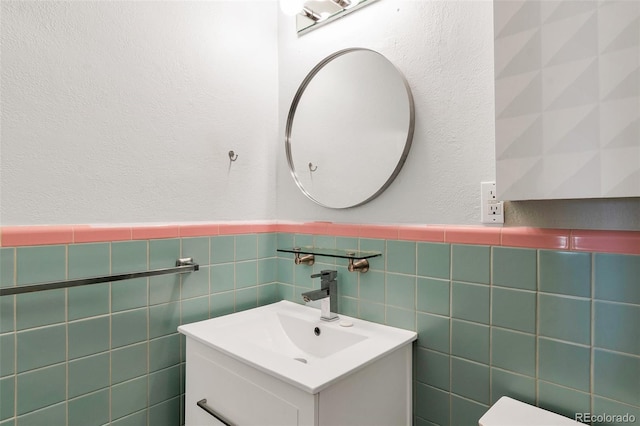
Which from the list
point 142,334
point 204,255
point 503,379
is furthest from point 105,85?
point 503,379

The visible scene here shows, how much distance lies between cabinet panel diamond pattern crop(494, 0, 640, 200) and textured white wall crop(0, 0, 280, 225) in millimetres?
975

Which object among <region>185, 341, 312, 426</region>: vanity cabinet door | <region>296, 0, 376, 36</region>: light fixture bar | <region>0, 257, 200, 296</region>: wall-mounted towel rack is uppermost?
<region>296, 0, 376, 36</region>: light fixture bar

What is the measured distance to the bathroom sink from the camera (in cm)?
84

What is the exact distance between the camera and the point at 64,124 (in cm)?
100

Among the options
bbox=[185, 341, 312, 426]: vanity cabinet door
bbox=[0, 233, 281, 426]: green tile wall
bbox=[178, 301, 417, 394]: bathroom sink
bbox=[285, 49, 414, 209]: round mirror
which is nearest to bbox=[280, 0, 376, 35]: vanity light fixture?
bbox=[285, 49, 414, 209]: round mirror

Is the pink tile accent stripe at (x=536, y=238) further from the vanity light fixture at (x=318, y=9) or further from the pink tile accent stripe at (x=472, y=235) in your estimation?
the vanity light fixture at (x=318, y=9)

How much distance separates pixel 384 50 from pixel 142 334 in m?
1.26

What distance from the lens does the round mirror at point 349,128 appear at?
1.17 meters

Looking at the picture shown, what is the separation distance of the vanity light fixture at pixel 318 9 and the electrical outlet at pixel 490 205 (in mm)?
787

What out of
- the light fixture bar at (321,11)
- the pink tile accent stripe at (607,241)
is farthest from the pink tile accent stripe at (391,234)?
the light fixture bar at (321,11)

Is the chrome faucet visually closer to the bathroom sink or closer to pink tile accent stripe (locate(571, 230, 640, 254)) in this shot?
the bathroom sink

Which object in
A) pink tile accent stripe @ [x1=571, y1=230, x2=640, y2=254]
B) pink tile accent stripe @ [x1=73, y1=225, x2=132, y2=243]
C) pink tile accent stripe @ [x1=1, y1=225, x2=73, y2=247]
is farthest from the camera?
pink tile accent stripe @ [x1=73, y1=225, x2=132, y2=243]

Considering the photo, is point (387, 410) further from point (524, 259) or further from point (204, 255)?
point (204, 255)

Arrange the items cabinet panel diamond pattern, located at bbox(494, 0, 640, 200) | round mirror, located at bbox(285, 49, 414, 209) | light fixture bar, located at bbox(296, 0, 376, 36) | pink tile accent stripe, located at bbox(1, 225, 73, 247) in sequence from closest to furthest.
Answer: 1. cabinet panel diamond pattern, located at bbox(494, 0, 640, 200)
2. pink tile accent stripe, located at bbox(1, 225, 73, 247)
3. round mirror, located at bbox(285, 49, 414, 209)
4. light fixture bar, located at bbox(296, 0, 376, 36)
